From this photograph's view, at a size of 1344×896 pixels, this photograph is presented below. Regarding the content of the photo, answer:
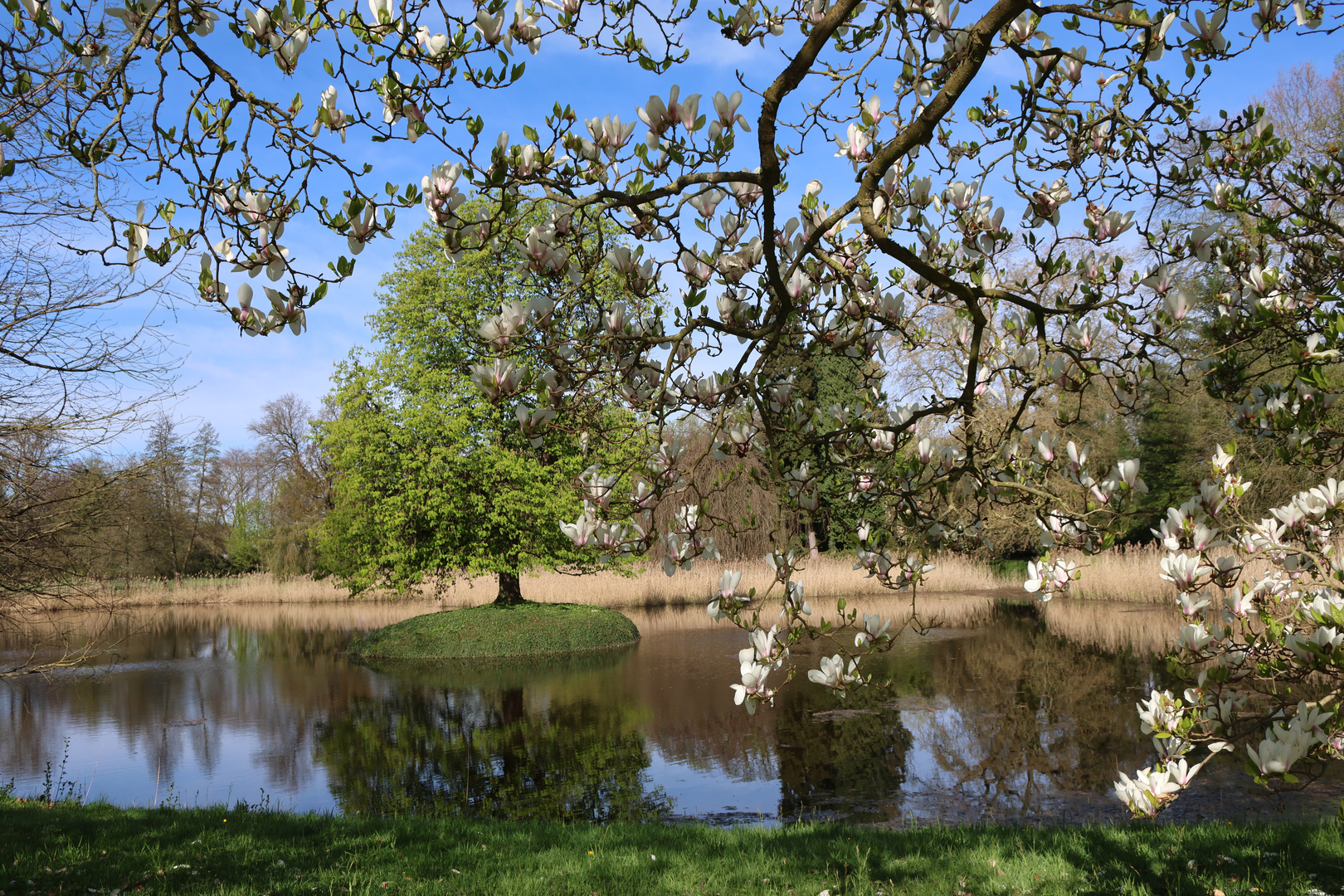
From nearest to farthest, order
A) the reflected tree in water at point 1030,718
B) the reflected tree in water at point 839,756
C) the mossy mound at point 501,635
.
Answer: the reflected tree in water at point 839,756 < the reflected tree in water at point 1030,718 < the mossy mound at point 501,635

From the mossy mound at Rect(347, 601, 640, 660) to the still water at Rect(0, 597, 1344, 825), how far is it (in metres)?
0.80

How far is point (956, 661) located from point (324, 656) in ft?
41.3

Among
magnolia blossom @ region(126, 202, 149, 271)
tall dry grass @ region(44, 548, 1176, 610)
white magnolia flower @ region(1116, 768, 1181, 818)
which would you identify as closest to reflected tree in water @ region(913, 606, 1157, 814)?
white magnolia flower @ region(1116, 768, 1181, 818)

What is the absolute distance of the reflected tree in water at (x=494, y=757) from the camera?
724cm

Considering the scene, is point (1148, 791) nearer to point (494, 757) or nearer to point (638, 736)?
point (638, 736)

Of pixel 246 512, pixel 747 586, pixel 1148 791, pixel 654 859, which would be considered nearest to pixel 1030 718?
pixel 654 859

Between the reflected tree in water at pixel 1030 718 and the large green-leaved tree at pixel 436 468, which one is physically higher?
the large green-leaved tree at pixel 436 468

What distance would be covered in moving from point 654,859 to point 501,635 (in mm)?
12047

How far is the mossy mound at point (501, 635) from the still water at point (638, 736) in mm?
797

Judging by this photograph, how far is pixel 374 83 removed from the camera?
101 inches

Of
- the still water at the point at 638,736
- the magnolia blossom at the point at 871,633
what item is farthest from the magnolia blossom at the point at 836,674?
the still water at the point at 638,736

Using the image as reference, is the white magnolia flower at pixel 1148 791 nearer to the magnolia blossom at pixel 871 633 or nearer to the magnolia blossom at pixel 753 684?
the magnolia blossom at pixel 871 633

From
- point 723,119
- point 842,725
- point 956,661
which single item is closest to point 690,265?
point 723,119

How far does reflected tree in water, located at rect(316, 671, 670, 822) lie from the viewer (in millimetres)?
7238
